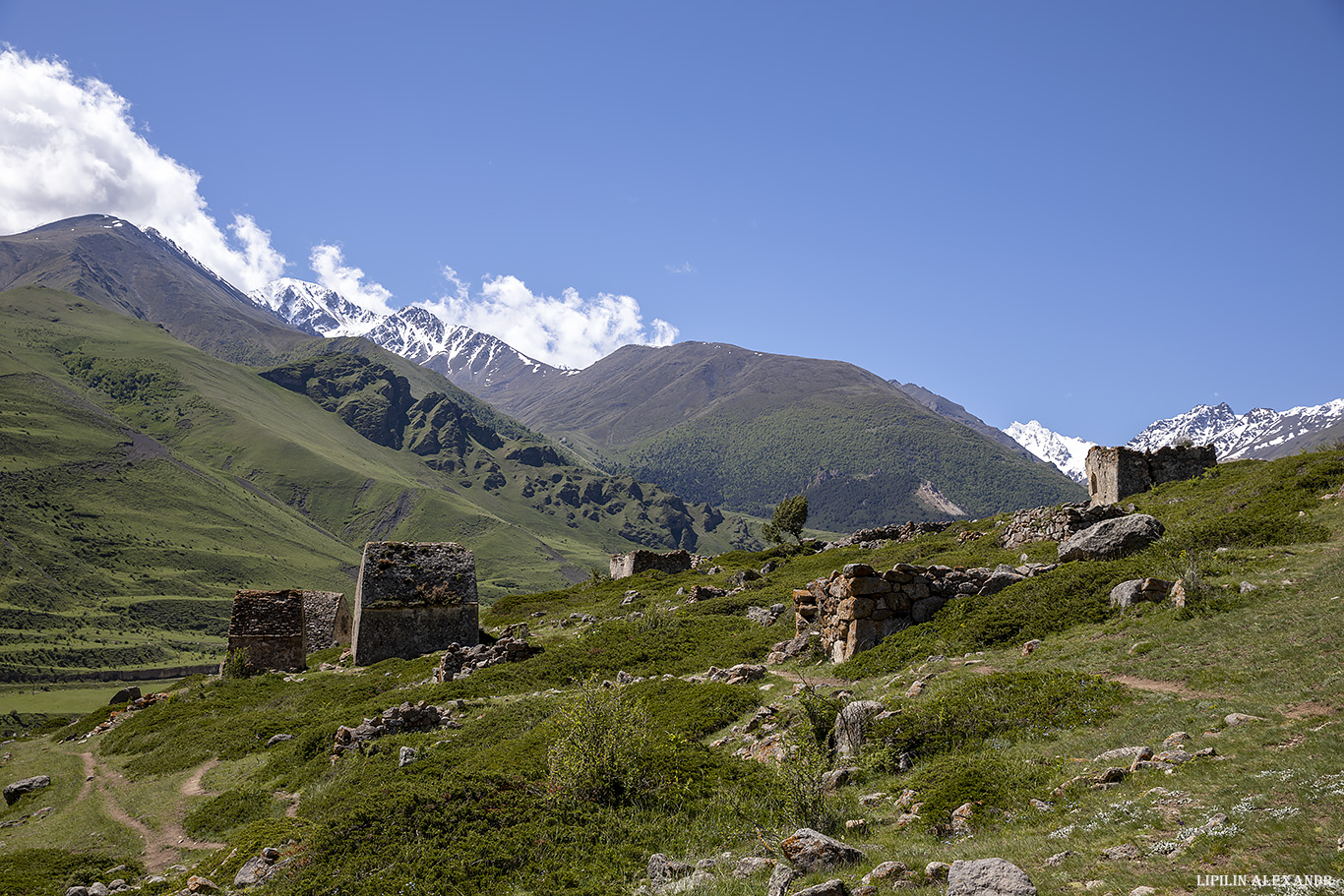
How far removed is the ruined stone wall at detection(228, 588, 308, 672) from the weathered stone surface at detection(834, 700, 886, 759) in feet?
102

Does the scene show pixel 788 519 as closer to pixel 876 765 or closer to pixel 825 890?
pixel 876 765

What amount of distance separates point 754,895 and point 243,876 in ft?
29.5

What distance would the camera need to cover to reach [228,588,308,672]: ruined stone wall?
36.2 m

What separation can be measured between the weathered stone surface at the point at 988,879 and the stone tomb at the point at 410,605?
28.5 meters

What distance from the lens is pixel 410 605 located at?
113 ft

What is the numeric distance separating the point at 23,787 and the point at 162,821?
31.7ft

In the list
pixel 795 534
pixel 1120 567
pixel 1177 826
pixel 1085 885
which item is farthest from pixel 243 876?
pixel 795 534

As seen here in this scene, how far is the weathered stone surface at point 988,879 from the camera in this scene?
743cm

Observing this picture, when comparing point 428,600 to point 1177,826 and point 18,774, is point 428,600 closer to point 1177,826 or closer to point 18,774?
point 18,774

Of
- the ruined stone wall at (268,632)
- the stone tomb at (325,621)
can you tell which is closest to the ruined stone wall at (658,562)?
the stone tomb at (325,621)

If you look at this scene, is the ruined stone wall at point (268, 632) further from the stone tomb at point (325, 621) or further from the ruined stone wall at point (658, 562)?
the ruined stone wall at point (658, 562)

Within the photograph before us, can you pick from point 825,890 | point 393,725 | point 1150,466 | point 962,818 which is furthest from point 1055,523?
point 825,890

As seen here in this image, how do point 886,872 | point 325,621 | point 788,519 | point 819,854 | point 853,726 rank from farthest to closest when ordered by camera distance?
point 788,519 < point 325,621 < point 853,726 < point 819,854 < point 886,872

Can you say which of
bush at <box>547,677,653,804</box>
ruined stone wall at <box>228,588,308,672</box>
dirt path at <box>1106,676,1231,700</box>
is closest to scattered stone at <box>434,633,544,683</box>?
ruined stone wall at <box>228,588,308,672</box>
